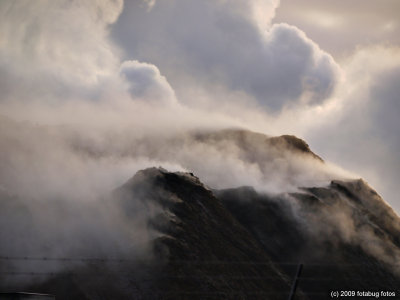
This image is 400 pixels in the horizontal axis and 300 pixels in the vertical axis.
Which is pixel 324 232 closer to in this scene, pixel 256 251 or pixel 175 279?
pixel 256 251

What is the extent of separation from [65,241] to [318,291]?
39398mm

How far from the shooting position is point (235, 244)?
100188 mm

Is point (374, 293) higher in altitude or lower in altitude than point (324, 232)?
lower

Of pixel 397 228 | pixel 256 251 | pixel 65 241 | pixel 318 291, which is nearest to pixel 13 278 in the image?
pixel 65 241

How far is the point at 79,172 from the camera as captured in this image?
122 metres

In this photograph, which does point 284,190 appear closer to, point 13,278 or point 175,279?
point 175,279

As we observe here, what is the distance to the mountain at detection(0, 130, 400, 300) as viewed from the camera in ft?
258

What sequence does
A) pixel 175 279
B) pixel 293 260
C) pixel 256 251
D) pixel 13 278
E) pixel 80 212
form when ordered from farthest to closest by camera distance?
pixel 293 260 → pixel 256 251 → pixel 80 212 → pixel 175 279 → pixel 13 278

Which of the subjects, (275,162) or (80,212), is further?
(275,162)

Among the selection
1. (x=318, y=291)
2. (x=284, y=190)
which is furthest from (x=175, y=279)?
(x=284, y=190)

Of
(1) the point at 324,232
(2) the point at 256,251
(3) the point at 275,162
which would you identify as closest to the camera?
(2) the point at 256,251

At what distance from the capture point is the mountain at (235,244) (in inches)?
3091

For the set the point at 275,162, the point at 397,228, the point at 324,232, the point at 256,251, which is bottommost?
the point at 256,251

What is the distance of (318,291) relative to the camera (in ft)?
340
